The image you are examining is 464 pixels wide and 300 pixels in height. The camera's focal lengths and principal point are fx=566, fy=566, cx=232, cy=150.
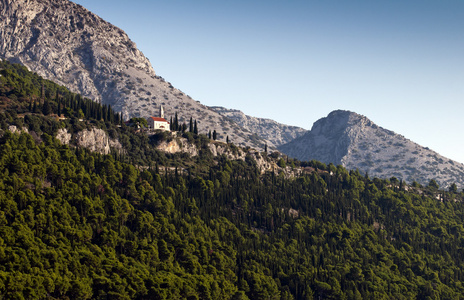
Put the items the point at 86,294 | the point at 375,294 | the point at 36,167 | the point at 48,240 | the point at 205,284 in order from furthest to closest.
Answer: the point at 375,294, the point at 36,167, the point at 205,284, the point at 48,240, the point at 86,294

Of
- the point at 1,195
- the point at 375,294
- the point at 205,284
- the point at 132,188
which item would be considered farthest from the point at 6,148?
the point at 375,294

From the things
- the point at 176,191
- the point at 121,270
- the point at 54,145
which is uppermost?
the point at 54,145

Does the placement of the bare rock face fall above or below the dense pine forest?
above

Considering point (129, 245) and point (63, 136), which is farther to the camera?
point (63, 136)

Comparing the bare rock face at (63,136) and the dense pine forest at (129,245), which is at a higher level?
the bare rock face at (63,136)

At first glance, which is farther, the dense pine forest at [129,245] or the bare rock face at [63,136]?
the bare rock face at [63,136]

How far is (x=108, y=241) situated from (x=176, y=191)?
51.2 metres

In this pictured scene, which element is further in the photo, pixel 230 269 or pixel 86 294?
pixel 230 269

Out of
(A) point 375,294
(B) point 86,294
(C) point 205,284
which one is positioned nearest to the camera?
(B) point 86,294

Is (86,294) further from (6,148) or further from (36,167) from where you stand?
(6,148)

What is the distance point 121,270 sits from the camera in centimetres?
13250

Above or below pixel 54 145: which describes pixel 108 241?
below

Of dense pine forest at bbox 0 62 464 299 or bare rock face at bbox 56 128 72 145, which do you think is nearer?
dense pine forest at bbox 0 62 464 299

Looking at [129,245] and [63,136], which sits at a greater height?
[63,136]
